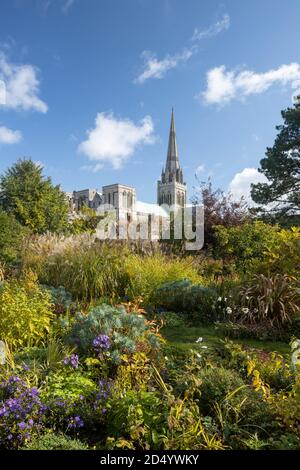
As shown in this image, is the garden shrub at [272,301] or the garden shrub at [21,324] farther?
the garden shrub at [272,301]

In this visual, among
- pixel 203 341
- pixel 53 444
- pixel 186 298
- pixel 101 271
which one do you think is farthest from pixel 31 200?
pixel 53 444

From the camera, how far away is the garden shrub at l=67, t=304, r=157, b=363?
2.84 m

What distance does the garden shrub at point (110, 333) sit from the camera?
284 centimetres

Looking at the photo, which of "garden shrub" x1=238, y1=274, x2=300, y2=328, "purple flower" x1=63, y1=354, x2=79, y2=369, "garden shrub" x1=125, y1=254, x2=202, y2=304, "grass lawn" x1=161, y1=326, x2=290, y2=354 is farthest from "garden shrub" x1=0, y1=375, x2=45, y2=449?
"garden shrub" x1=125, y1=254, x2=202, y2=304

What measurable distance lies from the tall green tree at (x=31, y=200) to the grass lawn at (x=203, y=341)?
38.5 ft

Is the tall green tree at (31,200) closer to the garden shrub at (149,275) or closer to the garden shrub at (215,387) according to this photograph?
the garden shrub at (149,275)

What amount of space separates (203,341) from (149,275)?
2.36 m

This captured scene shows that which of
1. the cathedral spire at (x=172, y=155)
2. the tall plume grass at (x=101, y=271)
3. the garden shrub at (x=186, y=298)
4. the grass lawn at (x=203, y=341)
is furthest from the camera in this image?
the cathedral spire at (x=172, y=155)

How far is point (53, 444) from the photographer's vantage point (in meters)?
1.88

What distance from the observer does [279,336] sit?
156 inches

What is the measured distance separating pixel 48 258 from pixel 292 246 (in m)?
5.03

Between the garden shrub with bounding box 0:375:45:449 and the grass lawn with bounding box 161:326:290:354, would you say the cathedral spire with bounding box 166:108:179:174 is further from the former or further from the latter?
the garden shrub with bounding box 0:375:45:449

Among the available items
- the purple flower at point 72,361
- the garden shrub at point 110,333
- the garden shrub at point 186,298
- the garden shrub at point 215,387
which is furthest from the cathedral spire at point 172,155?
the garden shrub at point 215,387
